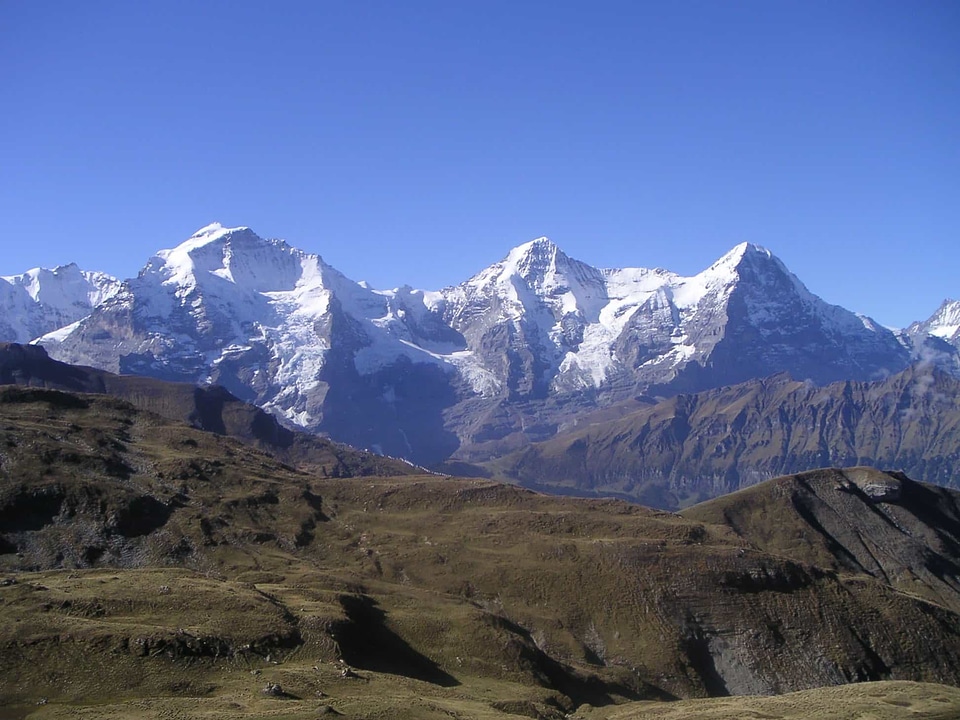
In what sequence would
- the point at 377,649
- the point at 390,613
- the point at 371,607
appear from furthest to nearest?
the point at 390,613
the point at 371,607
the point at 377,649

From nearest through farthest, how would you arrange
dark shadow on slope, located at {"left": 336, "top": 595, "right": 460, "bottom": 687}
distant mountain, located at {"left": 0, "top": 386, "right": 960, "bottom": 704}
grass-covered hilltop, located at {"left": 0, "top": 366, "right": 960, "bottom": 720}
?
grass-covered hilltop, located at {"left": 0, "top": 366, "right": 960, "bottom": 720} → distant mountain, located at {"left": 0, "top": 386, "right": 960, "bottom": 704} → dark shadow on slope, located at {"left": 336, "top": 595, "right": 460, "bottom": 687}

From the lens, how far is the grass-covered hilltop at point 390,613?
8431 cm

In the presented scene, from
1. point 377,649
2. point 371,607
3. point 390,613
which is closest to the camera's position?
point 377,649

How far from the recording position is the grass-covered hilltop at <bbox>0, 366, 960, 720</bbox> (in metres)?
84.3

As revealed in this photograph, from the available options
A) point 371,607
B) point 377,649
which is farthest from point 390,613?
point 377,649

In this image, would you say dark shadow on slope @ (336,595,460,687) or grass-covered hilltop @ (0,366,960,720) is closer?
grass-covered hilltop @ (0,366,960,720)

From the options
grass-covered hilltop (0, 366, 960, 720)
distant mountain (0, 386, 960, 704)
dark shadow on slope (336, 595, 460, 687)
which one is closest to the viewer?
grass-covered hilltop (0, 366, 960, 720)

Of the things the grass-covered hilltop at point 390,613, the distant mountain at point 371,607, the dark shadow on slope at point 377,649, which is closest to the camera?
the grass-covered hilltop at point 390,613

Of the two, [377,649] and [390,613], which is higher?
[390,613]

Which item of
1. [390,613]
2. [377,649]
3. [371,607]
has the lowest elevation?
[377,649]

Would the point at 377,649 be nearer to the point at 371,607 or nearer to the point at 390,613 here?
the point at 371,607

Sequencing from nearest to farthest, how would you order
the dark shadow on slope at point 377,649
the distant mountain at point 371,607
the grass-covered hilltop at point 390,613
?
the grass-covered hilltop at point 390,613 < the distant mountain at point 371,607 < the dark shadow on slope at point 377,649

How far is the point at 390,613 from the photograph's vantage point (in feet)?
432

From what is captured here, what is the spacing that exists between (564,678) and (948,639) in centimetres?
8475
